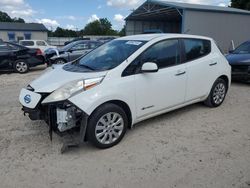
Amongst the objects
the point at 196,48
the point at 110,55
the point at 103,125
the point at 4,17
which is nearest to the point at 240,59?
the point at 196,48

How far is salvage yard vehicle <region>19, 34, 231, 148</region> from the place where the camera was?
3615 millimetres

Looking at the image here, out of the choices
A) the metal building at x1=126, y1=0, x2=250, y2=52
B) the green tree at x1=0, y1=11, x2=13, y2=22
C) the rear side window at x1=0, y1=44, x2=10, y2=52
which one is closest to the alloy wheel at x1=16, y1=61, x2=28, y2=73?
the rear side window at x1=0, y1=44, x2=10, y2=52

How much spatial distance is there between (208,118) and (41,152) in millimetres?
3199

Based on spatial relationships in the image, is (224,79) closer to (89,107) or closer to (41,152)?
(89,107)

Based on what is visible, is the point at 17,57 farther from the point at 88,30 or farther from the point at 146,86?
the point at 88,30

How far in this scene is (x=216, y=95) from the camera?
571cm

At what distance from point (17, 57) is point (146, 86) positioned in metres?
8.86

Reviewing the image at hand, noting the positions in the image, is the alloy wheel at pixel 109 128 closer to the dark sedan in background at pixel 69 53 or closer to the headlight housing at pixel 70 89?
the headlight housing at pixel 70 89

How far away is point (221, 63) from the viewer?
5.63 m

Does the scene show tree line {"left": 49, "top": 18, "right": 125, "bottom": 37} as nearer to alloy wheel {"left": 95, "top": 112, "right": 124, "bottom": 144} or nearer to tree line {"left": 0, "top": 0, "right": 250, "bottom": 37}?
tree line {"left": 0, "top": 0, "right": 250, "bottom": 37}

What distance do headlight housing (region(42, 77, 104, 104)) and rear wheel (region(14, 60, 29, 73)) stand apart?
855 cm

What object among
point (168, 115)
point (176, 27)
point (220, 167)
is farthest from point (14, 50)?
point (176, 27)

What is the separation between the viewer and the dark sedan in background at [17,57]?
435 inches

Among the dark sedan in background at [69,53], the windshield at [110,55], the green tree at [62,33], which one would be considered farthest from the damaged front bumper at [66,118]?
the green tree at [62,33]
